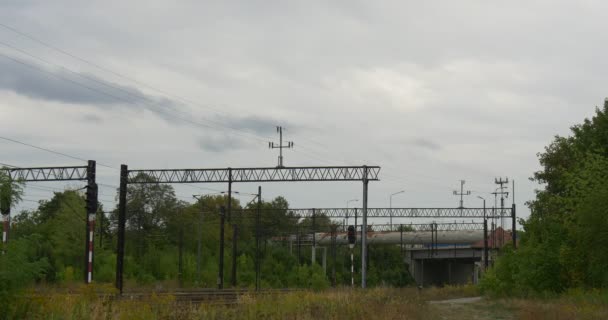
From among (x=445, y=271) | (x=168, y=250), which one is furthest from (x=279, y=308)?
(x=445, y=271)

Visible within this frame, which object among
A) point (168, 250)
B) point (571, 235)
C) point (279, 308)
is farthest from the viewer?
point (168, 250)

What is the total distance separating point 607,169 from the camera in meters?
35.1

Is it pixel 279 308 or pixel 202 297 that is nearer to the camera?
pixel 279 308

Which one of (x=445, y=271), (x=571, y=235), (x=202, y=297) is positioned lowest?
(x=445, y=271)

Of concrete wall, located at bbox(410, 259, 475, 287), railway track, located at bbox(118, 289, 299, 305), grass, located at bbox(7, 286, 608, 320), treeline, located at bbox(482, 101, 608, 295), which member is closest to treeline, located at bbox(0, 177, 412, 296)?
railway track, located at bbox(118, 289, 299, 305)

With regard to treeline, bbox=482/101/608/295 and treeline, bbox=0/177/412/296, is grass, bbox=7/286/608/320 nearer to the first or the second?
treeline, bbox=482/101/608/295

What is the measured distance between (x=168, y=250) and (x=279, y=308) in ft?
191

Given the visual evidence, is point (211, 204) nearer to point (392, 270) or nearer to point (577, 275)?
point (392, 270)

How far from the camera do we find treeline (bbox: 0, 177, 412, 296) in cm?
6009

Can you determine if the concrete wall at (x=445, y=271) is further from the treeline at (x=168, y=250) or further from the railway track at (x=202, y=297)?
the railway track at (x=202, y=297)

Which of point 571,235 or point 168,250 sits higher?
point 571,235

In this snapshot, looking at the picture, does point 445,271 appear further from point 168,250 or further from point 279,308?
point 279,308

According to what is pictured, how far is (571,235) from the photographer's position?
35.8 m

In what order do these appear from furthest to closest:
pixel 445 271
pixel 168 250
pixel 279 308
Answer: pixel 445 271, pixel 168 250, pixel 279 308
